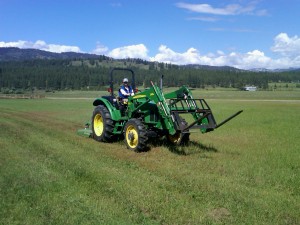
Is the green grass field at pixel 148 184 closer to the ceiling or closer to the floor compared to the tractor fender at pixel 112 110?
closer to the floor

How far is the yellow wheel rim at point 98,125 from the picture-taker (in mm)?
14351

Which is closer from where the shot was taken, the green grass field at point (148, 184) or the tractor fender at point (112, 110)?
the green grass field at point (148, 184)

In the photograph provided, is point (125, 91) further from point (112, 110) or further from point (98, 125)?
point (98, 125)

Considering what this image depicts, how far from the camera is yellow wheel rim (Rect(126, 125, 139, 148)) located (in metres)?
A: 11.7

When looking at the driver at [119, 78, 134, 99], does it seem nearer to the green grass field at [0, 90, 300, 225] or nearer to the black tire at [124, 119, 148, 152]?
the black tire at [124, 119, 148, 152]

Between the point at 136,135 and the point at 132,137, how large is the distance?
0.18 metres

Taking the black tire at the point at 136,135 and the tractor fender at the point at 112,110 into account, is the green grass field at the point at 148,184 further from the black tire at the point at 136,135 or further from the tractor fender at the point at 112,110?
the tractor fender at the point at 112,110

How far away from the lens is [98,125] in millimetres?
14586

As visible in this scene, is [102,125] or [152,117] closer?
[152,117]

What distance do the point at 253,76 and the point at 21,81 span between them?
3882 inches

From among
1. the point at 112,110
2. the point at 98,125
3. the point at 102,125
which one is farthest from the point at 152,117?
the point at 98,125

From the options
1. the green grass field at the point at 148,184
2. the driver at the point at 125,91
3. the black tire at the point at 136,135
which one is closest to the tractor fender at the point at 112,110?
the driver at the point at 125,91

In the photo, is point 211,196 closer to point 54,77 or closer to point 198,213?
point 198,213

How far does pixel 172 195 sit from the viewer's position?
273 inches
